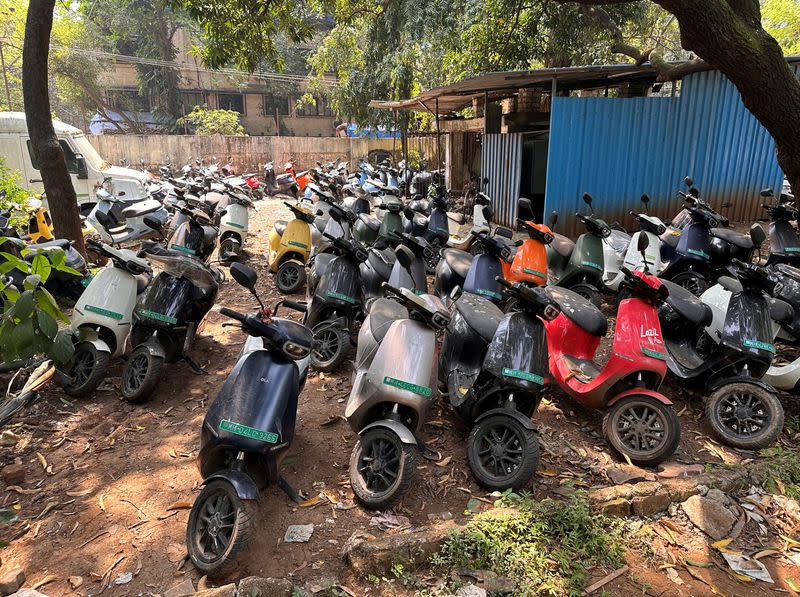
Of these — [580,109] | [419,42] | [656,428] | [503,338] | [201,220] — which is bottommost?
[656,428]

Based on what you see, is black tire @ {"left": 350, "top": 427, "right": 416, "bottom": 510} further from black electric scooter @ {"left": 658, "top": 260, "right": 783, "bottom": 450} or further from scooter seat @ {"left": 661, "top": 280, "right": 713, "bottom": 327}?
scooter seat @ {"left": 661, "top": 280, "right": 713, "bottom": 327}

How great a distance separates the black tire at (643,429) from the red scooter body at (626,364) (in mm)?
72

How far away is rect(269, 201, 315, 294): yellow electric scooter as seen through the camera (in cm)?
692

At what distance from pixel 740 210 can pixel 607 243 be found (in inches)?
240

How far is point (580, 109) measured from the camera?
905 centimetres

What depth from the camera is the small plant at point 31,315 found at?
313 centimetres

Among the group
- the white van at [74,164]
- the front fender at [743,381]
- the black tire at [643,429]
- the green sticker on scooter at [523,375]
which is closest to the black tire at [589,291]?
the front fender at [743,381]

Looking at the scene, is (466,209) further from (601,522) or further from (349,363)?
(601,522)

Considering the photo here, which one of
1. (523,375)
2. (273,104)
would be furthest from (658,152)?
(273,104)

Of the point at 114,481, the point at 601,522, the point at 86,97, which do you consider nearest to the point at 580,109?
the point at 601,522

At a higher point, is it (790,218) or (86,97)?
(86,97)

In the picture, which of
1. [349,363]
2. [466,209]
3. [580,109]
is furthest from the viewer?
[466,209]

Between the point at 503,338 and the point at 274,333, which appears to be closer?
the point at 274,333

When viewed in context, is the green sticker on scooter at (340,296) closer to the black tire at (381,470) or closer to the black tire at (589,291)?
the black tire at (381,470)
